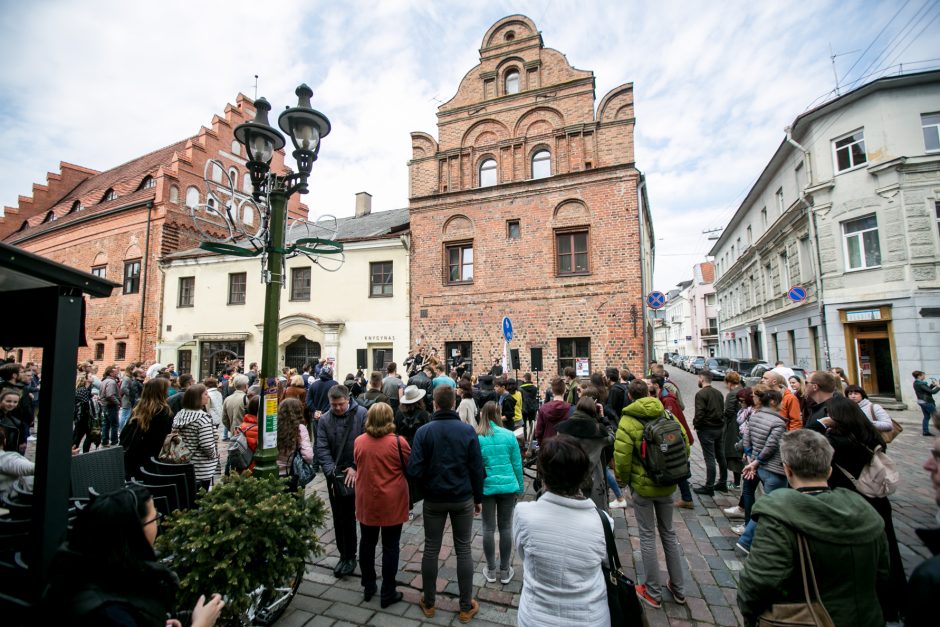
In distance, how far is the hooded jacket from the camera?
6.46ft

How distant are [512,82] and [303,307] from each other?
12.9m

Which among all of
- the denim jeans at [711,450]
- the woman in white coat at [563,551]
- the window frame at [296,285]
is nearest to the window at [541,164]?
the window frame at [296,285]

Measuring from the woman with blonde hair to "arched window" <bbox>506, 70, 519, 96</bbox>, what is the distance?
1609 cm

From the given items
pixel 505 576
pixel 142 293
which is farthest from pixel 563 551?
pixel 142 293

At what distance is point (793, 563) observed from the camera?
6.60 feet

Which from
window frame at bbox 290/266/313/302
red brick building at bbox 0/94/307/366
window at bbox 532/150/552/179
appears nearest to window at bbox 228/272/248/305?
window frame at bbox 290/266/313/302

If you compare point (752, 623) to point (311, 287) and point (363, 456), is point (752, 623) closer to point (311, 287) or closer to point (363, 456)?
point (363, 456)

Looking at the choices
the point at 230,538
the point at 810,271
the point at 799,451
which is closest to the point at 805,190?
the point at 810,271

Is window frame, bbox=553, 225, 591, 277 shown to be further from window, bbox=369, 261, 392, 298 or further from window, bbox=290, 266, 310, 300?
window, bbox=290, 266, 310, 300

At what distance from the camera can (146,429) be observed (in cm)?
458

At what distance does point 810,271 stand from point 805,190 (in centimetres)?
362

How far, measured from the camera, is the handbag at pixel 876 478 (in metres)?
3.17

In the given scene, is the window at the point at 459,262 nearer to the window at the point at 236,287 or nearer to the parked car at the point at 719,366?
the window at the point at 236,287

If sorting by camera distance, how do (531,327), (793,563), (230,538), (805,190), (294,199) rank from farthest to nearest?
(294,199)
(805,190)
(531,327)
(230,538)
(793,563)
